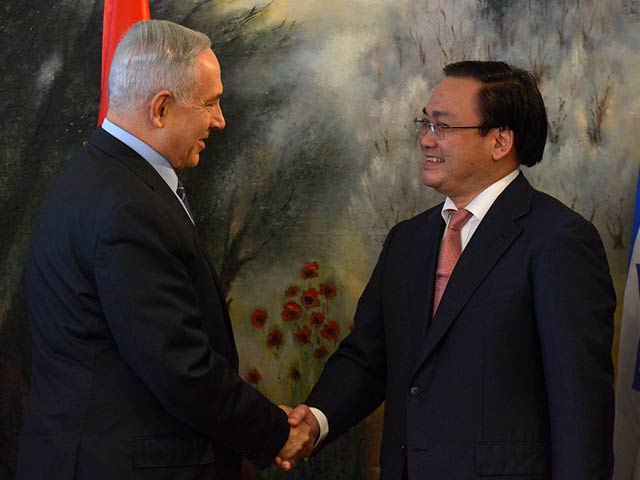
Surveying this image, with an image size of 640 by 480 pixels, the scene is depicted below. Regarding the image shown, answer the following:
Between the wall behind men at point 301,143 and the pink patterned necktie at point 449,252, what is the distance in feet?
3.26

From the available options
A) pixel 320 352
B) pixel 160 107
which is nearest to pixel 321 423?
pixel 320 352

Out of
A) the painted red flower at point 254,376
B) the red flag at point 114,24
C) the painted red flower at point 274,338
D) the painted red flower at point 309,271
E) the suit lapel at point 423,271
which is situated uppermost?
the red flag at point 114,24

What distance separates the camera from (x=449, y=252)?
8.58 feet

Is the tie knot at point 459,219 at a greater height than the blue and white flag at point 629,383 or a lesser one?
greater

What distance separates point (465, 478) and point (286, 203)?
158cm

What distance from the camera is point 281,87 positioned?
3639 mm

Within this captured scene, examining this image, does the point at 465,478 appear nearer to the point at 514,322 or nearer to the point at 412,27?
the point at 514,322

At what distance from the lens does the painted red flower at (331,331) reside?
145 inches

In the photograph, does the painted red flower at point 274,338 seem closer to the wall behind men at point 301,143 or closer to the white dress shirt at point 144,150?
the wall behind men at point 301,143

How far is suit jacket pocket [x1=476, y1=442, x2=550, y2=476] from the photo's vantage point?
2.34 meters

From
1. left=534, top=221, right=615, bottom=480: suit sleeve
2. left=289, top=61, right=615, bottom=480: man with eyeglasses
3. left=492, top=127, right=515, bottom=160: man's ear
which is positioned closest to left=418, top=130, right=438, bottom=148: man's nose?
left=289, top=61, right=615, bottom=480: man with eyeglasses

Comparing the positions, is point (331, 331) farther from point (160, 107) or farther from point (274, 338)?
point (160, 107)

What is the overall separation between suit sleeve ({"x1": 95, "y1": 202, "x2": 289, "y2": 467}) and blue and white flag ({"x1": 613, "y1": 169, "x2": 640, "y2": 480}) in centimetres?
159

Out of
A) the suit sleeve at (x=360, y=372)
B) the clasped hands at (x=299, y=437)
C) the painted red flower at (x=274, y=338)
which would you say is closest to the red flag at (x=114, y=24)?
the painted red flower at (x=274, y=338)
